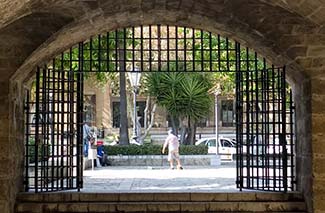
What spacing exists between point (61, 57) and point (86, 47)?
77cm

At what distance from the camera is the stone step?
316 inches

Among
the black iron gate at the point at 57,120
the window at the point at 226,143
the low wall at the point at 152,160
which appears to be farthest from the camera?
the window at the point at 226,143

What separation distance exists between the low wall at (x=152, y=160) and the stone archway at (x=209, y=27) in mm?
8447

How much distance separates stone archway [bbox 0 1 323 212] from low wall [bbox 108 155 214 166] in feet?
27.7

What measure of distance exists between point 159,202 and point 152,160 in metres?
8.71

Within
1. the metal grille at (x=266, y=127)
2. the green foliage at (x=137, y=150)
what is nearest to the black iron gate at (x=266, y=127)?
the metal grille at (x=266, y=127)

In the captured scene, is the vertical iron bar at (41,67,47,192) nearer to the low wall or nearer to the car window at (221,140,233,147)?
the low wall

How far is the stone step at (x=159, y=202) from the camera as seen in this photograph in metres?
8.03

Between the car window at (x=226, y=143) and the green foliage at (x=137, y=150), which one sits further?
the car window at (x=226, y=143)

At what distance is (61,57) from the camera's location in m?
9.12

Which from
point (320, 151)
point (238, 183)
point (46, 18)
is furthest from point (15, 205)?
point (320, 151)

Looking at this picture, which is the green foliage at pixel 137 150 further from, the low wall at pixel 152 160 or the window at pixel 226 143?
the window at pixel 226 143

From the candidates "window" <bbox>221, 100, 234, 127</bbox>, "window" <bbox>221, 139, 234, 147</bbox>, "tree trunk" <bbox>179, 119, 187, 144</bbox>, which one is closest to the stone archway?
"tree trunk" <bbox>179, 119, 187, 144</bbox>

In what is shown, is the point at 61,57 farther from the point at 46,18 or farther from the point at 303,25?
the point at 303,25
